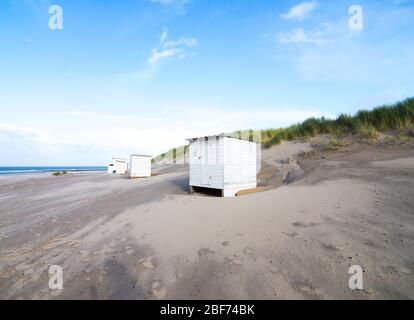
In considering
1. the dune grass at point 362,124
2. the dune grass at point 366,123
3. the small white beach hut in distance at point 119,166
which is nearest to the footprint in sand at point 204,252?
the dune grass at point 362,124

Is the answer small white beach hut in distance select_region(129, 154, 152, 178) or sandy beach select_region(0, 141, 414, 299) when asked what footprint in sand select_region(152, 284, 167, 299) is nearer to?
sandy beach select_region(0, 141, 414, 299)

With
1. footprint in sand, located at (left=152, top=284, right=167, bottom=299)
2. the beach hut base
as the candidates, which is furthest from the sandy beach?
the beach hut base

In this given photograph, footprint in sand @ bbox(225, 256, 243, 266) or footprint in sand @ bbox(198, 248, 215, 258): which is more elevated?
footprint in sand @ bbox(225, 256, 243, 266)

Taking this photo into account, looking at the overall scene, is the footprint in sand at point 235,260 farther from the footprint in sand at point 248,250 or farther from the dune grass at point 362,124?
the dune grass at point 362,124

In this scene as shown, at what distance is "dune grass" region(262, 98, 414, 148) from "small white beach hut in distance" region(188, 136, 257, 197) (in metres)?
5.73

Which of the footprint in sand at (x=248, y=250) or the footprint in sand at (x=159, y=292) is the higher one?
the footprint in sand at (x=248, y=250)

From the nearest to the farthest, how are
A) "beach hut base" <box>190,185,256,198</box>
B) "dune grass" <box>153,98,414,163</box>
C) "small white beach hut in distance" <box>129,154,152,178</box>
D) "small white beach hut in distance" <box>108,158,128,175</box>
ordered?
"beach hut base" <box>190,185,256,198</box> < "dune grass" <box>153,98,414,163</box> < "small white beach hut in distance" <box>129,154,152,178</box> < "small white beach hut in distance" <box>108,158,128,175</box>

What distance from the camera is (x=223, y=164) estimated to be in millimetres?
8180

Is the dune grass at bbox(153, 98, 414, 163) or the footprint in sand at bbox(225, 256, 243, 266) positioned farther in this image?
the dune grass at bbox(153, 98, 414, 163)

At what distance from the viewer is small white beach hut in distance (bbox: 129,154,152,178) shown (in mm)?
17641

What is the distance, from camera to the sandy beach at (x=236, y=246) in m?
2.40

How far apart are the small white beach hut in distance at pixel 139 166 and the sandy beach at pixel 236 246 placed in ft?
37.4
